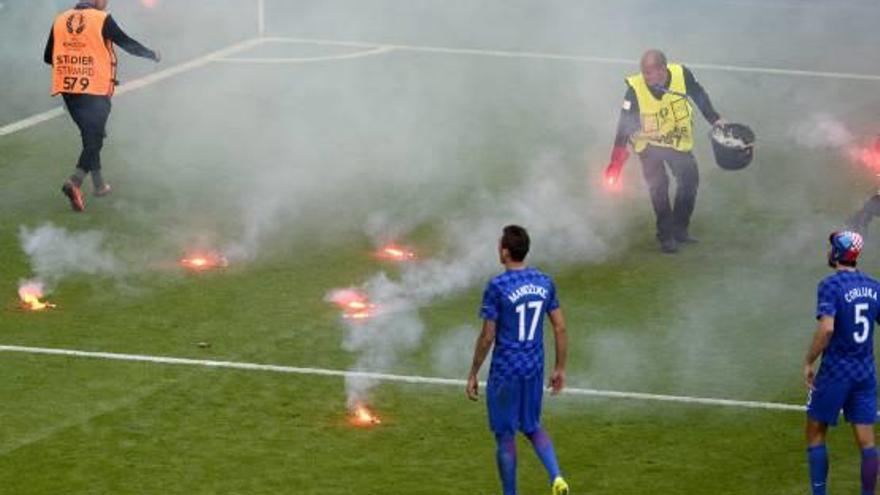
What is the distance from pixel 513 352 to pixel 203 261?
271 inches

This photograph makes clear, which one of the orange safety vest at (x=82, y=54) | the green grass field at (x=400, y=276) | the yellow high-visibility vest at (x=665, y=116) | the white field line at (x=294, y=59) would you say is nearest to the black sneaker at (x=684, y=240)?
the green grass field at (x=400, y=276)

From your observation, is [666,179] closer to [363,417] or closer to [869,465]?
[363,417]

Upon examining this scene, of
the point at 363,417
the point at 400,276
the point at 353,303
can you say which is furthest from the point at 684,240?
the point at 363,417

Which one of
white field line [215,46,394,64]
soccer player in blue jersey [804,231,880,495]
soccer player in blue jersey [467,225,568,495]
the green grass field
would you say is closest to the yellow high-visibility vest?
the green grass field

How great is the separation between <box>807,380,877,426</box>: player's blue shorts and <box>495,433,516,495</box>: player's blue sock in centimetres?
191

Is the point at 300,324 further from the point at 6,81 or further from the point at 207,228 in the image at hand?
the point at 6,81

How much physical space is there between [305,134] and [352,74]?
3660 millimetres

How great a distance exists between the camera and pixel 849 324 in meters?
13.1

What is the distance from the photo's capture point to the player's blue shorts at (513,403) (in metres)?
13.1

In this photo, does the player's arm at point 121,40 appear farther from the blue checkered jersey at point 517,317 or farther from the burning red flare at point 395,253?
the blue checkered jersey at point 517,317

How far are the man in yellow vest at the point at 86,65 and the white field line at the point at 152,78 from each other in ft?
12.1

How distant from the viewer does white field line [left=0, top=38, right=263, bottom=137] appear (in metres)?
25.2

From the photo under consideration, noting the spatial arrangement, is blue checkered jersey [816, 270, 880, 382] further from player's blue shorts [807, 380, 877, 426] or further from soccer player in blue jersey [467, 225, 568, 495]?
soccer player in blue jersey [467, 225, 568, 495]

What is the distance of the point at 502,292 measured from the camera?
13.0 m
